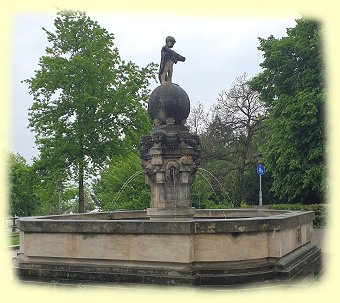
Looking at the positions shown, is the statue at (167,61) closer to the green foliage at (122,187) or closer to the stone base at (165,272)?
the stone base at (165,272)

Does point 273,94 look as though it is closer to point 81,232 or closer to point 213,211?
point 213,211

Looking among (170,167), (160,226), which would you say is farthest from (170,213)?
(160,226)

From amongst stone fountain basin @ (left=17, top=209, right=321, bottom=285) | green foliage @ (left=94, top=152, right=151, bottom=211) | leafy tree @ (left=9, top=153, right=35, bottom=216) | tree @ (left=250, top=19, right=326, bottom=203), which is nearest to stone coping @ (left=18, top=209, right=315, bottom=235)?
stone fountain basin @ (left=17, top=209, right=321, bottom=285)

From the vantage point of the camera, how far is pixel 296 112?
28.2m

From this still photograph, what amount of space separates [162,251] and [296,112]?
20690mm

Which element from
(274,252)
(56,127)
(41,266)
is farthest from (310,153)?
(41,266)

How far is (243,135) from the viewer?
127ft

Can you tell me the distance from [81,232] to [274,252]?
417 centimetres

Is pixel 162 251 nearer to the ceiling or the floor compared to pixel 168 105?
nearer to the floor

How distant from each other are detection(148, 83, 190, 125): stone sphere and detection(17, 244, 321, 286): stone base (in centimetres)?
542

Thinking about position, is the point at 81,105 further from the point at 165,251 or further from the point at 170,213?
the point at 165,251

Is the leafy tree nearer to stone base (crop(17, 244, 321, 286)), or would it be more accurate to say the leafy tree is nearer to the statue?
the statue

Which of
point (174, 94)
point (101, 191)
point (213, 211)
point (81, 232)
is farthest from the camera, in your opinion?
point (101, 191)

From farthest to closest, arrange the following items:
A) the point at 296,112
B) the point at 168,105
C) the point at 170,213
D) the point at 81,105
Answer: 1. the point at 296,112
2. the point at 81,105
3. the point at 168,105
4. the point at 170,213
